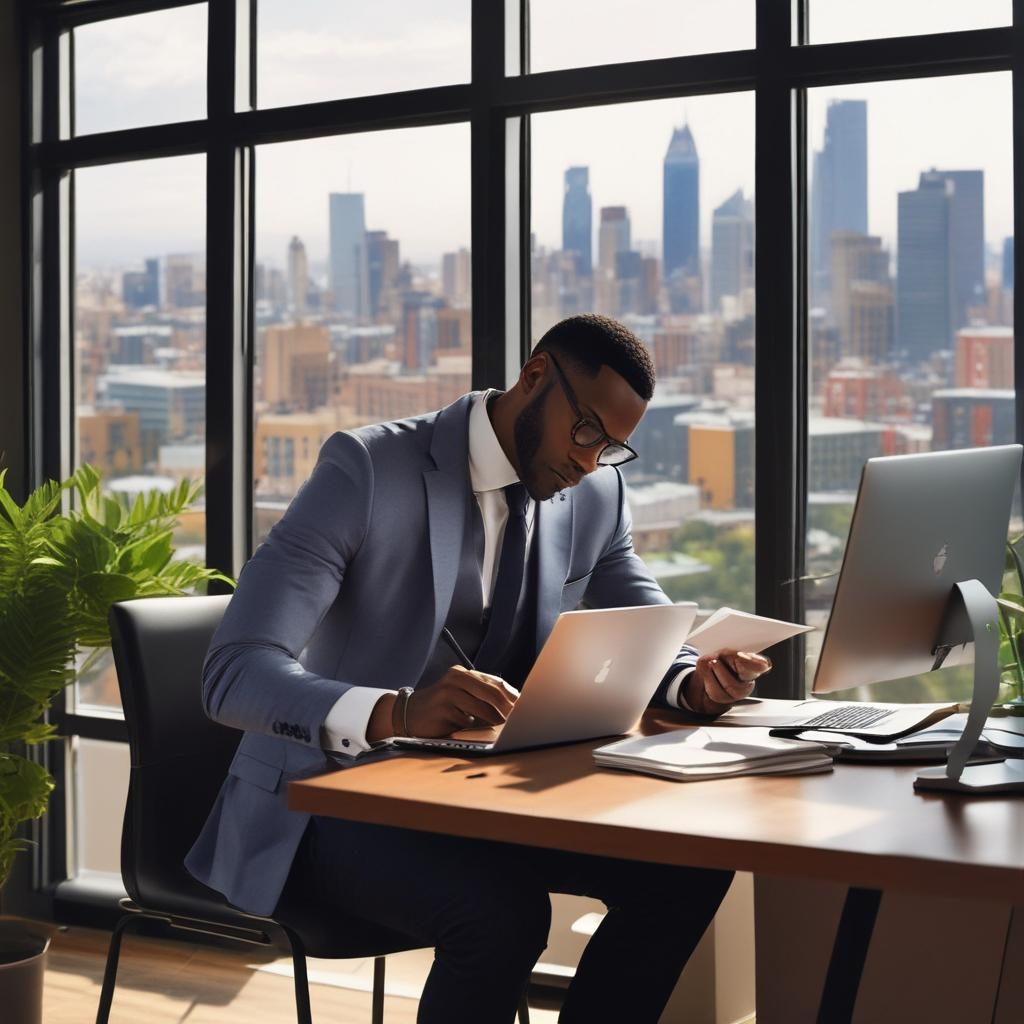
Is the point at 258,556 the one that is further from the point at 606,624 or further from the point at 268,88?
the point at 268,88

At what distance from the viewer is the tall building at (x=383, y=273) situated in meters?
3.57

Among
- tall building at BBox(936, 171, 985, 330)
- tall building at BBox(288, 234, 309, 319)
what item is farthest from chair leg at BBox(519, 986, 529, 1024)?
tall building at BBox(288, 234, 309, 319)

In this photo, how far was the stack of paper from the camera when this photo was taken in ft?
5.31

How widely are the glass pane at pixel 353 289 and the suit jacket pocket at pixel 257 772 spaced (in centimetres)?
161

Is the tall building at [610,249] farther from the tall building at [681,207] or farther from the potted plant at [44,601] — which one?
the potted plant at [44,601]

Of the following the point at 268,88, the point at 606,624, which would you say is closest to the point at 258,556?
the point at 606,624

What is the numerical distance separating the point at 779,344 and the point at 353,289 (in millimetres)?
1192

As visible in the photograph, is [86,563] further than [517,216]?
No

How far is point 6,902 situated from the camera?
3932 mm

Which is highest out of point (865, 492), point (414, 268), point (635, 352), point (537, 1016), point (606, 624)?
point (414, 268)

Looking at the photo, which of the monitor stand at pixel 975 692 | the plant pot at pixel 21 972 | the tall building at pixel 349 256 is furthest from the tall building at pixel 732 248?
the plant pot at pixel 21 972

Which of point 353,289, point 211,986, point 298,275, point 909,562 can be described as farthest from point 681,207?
point 211,986

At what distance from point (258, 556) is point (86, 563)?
1.24m

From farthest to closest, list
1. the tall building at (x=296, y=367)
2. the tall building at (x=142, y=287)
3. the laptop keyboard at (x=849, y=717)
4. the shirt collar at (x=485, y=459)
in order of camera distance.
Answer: the tall building at (x=142, y=287) → the tall building at (x=296, y=367) → the shirt collar at (x=485, y=459) → the laptop keyboard at (x=849, y=717)
